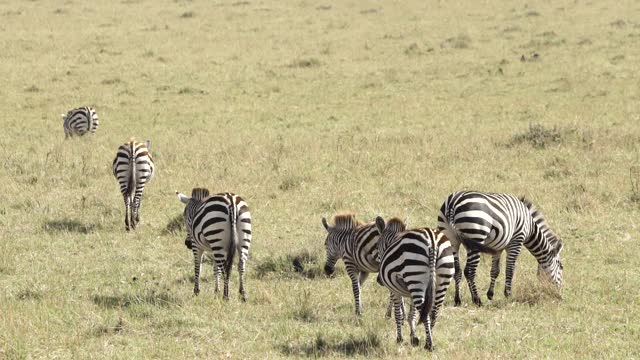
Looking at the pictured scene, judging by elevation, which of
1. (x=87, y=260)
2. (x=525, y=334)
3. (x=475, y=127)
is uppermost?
(x=475, y=127)

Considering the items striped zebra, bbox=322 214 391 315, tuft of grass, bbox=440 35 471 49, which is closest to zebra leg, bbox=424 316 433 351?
striped zebra, bbox=322 214 391 315


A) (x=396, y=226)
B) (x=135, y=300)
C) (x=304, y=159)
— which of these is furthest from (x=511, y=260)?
(x=304, y=159)

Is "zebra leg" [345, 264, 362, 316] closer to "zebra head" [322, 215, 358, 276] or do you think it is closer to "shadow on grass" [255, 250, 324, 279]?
"zebra head" [322, 215, 358, 276]

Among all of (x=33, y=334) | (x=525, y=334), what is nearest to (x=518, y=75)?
(x=525, y=334)

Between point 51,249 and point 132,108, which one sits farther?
point 132,108

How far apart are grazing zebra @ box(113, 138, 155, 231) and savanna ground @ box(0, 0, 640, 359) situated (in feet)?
1.28

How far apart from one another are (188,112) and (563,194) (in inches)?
489

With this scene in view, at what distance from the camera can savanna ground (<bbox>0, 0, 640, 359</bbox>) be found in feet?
30.9

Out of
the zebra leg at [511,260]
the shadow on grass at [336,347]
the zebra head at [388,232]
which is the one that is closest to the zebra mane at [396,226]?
the zebra head at [388,232]

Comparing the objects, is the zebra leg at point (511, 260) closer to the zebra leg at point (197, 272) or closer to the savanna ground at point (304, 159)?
the savanna ground at point (304, 159)

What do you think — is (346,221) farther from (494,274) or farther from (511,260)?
(511,260)

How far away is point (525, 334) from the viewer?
9156mm

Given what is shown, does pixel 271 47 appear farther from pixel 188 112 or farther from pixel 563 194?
pixel 563 194

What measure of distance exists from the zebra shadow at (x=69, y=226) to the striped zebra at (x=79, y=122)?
7733 millimetres
